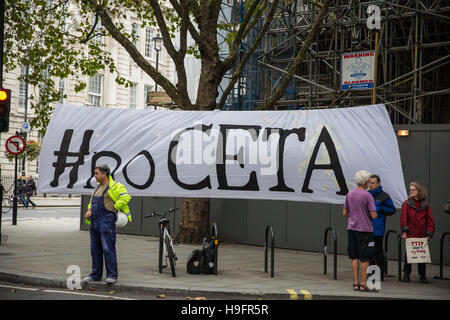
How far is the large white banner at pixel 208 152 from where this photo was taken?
9492 millimetres

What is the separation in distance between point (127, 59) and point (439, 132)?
42474 mm

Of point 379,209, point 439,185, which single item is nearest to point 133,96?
point 439,185

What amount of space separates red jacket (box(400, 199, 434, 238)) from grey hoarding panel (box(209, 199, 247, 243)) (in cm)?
638

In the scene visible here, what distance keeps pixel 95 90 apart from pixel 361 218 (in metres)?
43.0

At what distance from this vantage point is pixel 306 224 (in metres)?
15.2

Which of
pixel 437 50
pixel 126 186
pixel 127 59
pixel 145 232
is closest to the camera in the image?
pixel 126 186

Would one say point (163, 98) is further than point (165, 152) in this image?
Yes

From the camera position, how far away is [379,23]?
18688mm

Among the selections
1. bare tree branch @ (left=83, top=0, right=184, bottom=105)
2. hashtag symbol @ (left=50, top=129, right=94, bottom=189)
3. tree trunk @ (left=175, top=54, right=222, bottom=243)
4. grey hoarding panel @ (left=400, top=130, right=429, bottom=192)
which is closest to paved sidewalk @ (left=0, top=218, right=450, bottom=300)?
tree trunk @ (left=175, top=54, right=222, bottom=243)

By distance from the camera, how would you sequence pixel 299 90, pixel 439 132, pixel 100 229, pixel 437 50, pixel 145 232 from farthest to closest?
1. pixel 299 90
2. pixel 437 50
3. pixel 145 232
4. pixel 439 132
5. pixel 100 229

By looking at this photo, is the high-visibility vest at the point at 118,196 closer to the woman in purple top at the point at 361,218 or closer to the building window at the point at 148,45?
the woman in purple top at the point at 361,218

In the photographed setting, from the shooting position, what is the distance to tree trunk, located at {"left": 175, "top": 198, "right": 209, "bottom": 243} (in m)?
15.2

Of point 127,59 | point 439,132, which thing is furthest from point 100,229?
point 127,59
